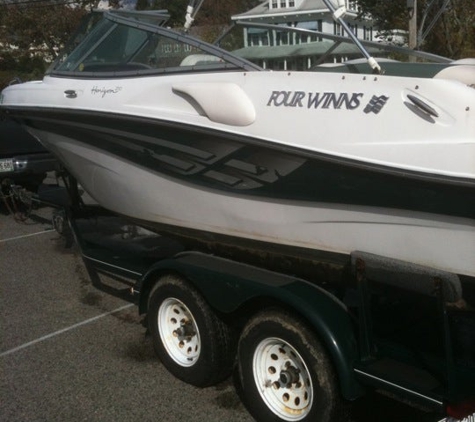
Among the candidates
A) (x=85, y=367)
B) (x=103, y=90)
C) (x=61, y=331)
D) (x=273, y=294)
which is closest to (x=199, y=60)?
(x=103, y=90)

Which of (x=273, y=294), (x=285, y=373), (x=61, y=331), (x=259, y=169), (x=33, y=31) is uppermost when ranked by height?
(x=259, y=169)

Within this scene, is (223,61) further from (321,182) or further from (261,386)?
(261,386)

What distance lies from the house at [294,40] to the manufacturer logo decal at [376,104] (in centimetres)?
101

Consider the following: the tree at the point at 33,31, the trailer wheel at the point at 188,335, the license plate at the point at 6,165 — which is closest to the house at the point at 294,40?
the trailer wheel at the point at 188,335

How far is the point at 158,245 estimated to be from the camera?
665cm

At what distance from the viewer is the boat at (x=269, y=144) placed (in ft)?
11.2

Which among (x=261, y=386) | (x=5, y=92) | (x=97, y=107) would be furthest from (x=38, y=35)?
(x=261, y=386)

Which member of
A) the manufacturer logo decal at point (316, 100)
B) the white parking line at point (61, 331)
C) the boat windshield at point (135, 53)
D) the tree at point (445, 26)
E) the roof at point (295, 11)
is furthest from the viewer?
the tree at point (445, 26)

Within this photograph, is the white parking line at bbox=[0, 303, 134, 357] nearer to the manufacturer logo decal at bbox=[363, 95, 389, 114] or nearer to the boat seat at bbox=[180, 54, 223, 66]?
the boat seat at bbox=[180, 54, 223, 66]

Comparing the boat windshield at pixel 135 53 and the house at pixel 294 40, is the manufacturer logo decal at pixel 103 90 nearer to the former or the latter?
the boat windshield at pixel 135 53

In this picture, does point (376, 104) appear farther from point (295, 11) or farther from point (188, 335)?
point (295, 11)

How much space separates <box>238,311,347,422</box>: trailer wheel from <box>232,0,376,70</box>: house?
5.59ft

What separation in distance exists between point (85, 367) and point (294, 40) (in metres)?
2.89

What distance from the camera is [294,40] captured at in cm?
541
